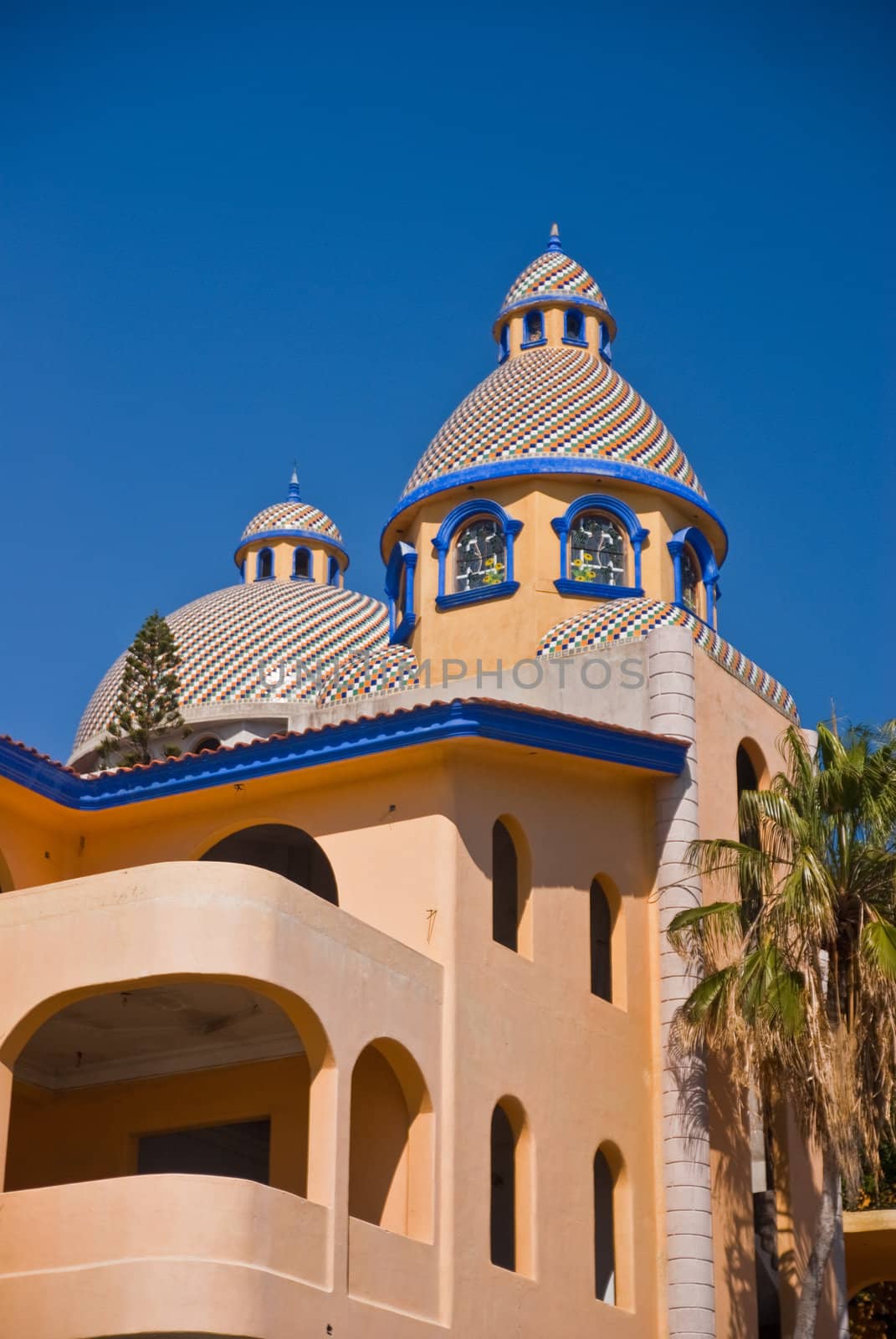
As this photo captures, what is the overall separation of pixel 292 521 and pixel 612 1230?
22.8m

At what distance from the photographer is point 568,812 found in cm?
2059

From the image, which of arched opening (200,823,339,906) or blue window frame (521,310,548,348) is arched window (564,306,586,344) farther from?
arched opening (200,823,339,906)

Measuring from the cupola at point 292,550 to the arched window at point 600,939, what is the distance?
19697 mm

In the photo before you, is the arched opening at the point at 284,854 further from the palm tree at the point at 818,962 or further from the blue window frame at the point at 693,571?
the blue window frame at the point at 693,571

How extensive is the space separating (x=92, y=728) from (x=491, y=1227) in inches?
707

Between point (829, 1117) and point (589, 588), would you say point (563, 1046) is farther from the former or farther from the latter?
point (589, 588)

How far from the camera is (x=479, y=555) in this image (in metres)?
27.4

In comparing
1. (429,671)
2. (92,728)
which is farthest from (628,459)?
(92,728)

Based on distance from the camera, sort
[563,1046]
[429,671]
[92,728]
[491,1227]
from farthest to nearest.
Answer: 1. [92,728]
2. [429,671]
3. [491,1227]
4. [563,1046]

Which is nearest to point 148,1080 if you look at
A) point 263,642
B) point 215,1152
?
point 215,1152

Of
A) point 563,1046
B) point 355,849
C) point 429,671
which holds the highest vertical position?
point 429,671

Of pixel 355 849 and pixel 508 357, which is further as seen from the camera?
pixel 508 357

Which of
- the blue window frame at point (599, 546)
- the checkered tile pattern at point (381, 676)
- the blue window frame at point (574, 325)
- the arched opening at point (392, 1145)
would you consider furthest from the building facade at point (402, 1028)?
the blue window frame at point (574, 325)

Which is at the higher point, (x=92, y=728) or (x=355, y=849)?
(x=92, y=728)
